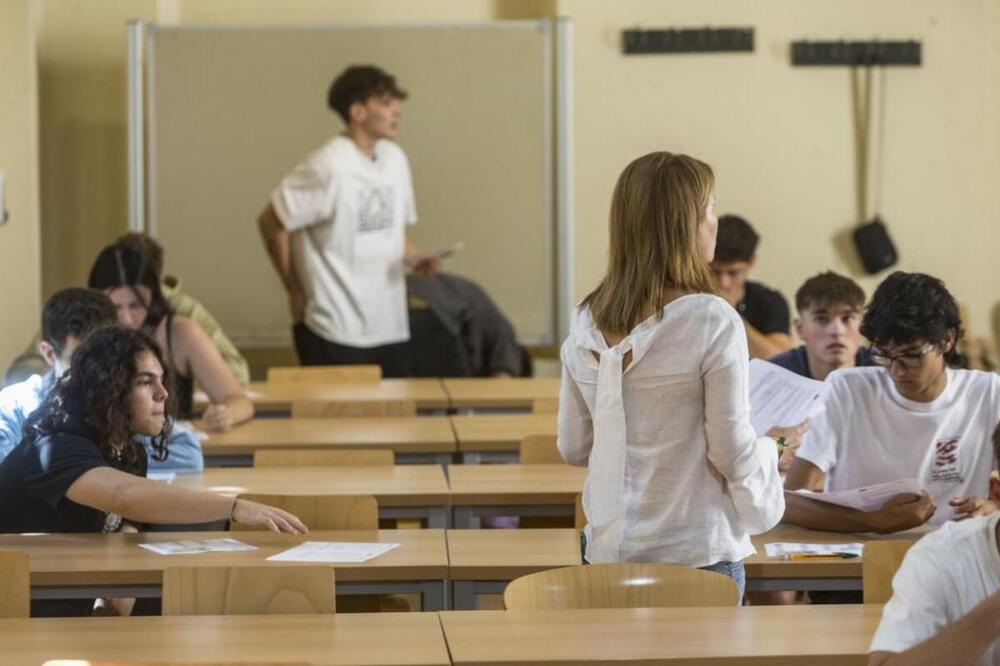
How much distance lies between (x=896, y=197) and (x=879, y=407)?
507 centimetres

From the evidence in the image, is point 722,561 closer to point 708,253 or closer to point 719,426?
point 719,426

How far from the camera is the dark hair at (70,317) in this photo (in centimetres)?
455

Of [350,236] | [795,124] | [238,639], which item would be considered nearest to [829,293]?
[238,639]

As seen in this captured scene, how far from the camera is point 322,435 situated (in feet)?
18.1

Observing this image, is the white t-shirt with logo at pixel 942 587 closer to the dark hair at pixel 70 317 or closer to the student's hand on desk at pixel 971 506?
the student's hand on desk at pixel 971 506

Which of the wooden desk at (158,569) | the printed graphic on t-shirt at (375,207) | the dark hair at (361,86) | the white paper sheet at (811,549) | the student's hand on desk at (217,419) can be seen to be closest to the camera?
the wooden desk at (158,569)

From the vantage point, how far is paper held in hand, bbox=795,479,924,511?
3.69 meters

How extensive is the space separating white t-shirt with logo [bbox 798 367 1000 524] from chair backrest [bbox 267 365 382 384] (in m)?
3.42

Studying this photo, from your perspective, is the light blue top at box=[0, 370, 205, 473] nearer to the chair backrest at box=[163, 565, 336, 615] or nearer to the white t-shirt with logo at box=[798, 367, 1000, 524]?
the chair backrest at box=[163, 565, 336, 615]

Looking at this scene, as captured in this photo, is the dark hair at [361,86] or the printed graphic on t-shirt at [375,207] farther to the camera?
the printed graphic on t-shirt at [375,207]

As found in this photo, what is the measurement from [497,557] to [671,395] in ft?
2.11

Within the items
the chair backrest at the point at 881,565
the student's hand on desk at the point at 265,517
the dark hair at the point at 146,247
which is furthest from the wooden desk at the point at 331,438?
the chair backrest at the point at 881,565

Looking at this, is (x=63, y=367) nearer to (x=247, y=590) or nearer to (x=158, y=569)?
(x=158, y=569)

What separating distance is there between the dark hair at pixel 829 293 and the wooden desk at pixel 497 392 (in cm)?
198
